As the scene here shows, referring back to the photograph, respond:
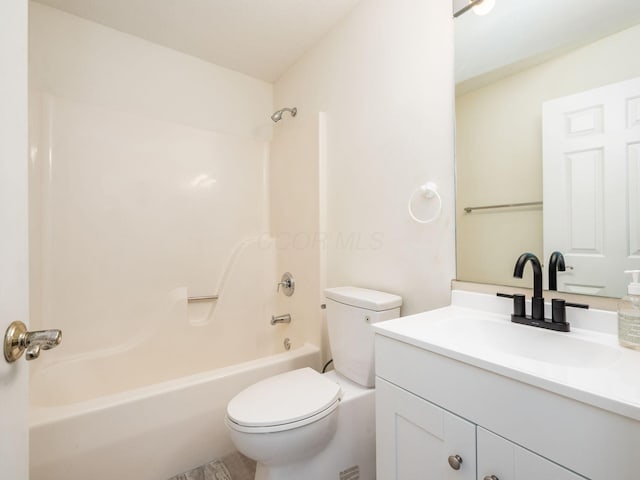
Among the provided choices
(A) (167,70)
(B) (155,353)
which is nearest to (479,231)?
(B) (155,353)

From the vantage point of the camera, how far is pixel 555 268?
3.07 feet

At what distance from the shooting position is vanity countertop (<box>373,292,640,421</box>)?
536 millimetres

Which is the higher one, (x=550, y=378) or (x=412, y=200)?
(x=412, y=200)

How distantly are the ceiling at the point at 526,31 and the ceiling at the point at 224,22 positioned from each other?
0.80m

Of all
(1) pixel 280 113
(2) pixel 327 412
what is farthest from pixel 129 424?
(1) pixel 280 113

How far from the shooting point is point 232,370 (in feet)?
4.89

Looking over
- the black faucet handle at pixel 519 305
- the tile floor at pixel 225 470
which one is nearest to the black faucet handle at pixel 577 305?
the black faucet handle at pixel 519 305

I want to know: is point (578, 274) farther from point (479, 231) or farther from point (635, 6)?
point (635, 6)

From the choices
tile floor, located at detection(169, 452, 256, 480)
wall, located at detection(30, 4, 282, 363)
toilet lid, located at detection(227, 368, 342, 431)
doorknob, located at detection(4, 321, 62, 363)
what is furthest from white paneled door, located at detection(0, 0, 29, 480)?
wall, located at detection(30, 4, 282, 363)

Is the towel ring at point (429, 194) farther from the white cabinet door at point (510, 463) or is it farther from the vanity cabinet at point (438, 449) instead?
the white cabinet door at point (510, 463)

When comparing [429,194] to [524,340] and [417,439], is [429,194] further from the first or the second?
[417,439]

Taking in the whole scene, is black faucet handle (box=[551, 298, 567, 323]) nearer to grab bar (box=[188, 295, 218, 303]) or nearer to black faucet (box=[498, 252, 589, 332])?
black faucet (box=[498, 252, 589, 332])

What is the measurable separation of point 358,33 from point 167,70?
1.30 meters

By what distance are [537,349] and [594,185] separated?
1.72ft
